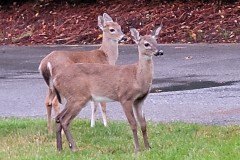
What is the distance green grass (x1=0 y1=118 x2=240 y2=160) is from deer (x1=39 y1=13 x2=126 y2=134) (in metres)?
0.28

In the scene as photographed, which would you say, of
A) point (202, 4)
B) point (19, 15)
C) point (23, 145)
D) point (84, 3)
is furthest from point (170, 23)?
point (23, 145)

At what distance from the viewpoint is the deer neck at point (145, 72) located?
8.11 m

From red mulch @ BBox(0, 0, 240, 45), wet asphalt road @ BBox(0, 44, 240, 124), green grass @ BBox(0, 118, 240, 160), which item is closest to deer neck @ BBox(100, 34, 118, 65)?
wet asphalt road @ BBox(0, 44, 240, 124)

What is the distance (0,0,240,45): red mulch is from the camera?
18266 mm

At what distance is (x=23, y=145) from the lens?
28.0 feet

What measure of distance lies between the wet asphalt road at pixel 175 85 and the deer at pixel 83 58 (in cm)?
82

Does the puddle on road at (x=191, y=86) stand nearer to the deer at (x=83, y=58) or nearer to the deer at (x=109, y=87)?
the deer at (x=83, y=58)

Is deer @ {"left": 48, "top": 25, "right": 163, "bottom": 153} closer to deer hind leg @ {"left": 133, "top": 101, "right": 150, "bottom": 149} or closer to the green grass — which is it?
deer hind leg @ {"left": 133, "top": 101, "right": 150, "bottom": 149}

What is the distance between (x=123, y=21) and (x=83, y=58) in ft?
32.6

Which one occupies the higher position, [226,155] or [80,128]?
[226,155]

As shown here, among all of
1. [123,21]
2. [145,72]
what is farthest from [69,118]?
[123,21]

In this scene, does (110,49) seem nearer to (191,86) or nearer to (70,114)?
(191,86)

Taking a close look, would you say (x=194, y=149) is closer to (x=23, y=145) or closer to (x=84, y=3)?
(x=23, y=145)

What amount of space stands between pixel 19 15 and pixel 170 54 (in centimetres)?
788
